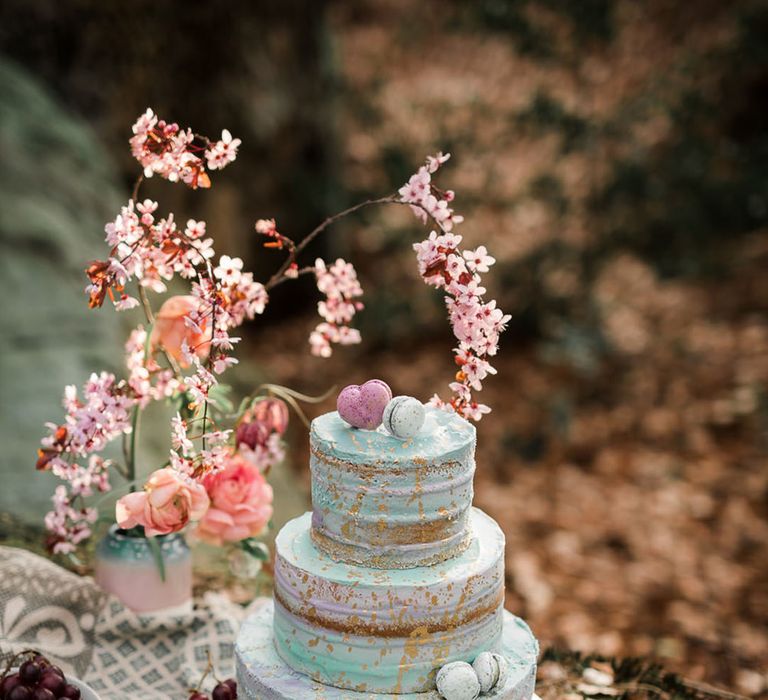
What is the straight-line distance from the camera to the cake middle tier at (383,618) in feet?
5.35

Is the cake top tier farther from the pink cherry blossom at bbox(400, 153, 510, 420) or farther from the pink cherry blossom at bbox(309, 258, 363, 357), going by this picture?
the pink cherry blossom at bbox(309, 258, 363, 357)

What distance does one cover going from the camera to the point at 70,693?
1792 millimetres

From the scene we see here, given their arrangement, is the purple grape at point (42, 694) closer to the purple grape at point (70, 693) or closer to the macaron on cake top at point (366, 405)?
the purple grape at point (70, 693)

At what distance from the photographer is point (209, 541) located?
2115 millimetres

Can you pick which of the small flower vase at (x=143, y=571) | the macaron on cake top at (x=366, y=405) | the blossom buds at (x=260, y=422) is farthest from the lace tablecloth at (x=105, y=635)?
the macaron on cake top at (x=366, y=405)

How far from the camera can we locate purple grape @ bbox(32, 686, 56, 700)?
5.76ft

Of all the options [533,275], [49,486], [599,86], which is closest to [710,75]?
[599,86]

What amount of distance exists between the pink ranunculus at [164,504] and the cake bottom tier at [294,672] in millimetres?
239

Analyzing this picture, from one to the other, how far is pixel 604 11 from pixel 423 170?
147 inches

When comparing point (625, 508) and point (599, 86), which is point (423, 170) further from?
point (599, 86)

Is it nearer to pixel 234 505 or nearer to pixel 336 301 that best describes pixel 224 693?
pixel 234 505

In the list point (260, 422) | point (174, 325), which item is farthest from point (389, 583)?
point (174, 325)

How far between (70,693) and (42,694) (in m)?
0.05

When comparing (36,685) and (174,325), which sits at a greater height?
(174,325)
